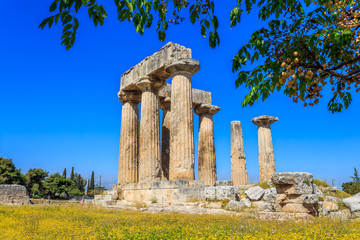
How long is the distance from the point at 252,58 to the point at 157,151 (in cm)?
1426

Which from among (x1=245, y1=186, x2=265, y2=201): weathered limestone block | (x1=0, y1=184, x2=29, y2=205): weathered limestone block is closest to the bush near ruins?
(x1=245, y1=186, x2=265, y2=201): weathered limestone block

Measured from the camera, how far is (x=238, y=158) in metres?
26.1

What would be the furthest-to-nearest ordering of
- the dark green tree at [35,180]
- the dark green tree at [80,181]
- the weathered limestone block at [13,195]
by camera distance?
the dark green tree at [80,181] < the dark green tree at [35,180] < the weathered limestone block at [13,195]

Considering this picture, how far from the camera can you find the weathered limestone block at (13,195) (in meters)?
23.0

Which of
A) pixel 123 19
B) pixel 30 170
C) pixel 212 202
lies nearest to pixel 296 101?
pixel 123 19

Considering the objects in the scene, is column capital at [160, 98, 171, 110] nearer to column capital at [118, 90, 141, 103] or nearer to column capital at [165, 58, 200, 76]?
column capital at [118, 90, 141, 103]

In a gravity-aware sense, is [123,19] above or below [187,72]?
below

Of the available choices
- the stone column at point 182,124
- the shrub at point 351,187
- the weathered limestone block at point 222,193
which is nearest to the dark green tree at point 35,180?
the stone column at point 182,124

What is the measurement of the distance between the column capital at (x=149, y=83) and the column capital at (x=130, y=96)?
7.07ft

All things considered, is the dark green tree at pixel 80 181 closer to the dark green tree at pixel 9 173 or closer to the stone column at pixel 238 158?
the dark green tree at pixel 9 173

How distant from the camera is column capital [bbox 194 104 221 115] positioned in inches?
968

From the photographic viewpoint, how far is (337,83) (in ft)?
15.9

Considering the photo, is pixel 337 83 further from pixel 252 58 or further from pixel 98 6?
pixel 98 6

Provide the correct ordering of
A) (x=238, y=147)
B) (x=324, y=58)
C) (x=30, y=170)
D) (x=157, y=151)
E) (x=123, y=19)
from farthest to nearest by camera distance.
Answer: (x=30, y=170)
(x=238, y=147)
(x=157, y=151)
(x=324, y=58)
(x=123, y=19)
